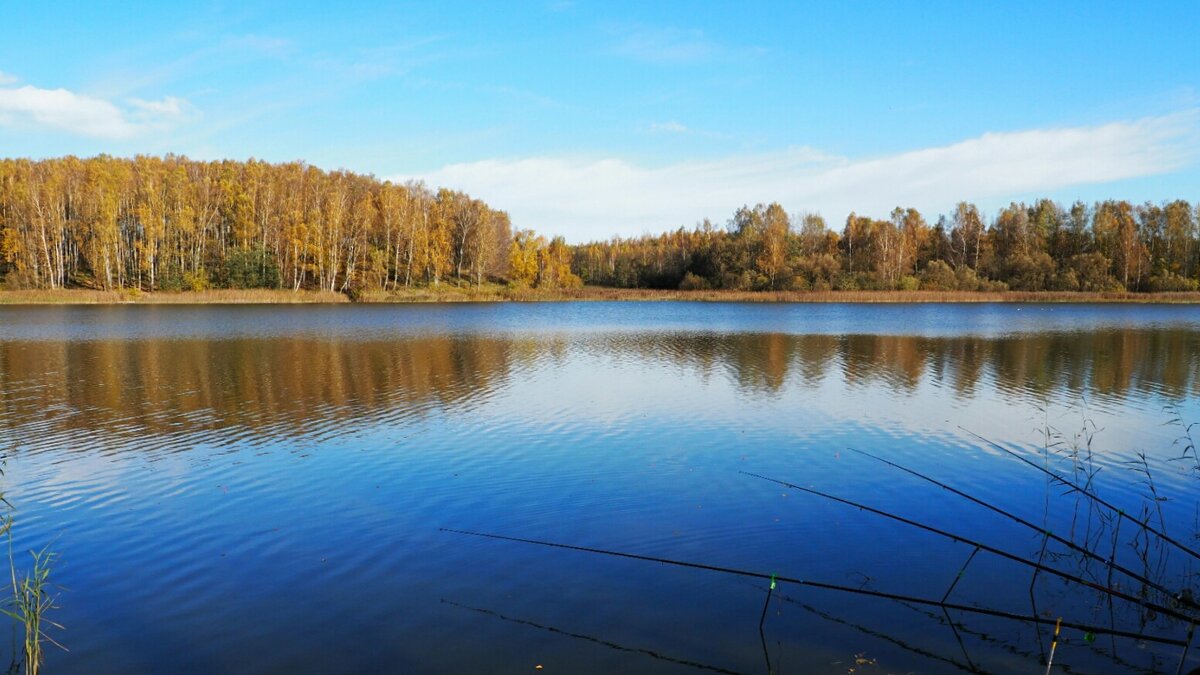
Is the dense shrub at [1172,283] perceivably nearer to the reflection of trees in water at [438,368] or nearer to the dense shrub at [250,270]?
the reflection of trees in water at [438,368]

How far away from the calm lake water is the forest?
46.4 metres

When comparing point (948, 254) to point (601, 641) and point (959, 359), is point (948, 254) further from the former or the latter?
point (601, 641)

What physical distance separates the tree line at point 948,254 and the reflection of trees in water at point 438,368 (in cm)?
4982

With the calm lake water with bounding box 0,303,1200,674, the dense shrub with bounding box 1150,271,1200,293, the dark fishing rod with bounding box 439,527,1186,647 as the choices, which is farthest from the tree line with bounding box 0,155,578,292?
the dense shrub with bounding box 1150,271,1200,293

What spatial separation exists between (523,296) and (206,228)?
29.0 metres

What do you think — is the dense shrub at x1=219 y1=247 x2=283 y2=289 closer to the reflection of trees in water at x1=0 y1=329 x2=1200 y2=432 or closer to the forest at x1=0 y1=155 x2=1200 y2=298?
the forest at x1=0 y1=155 x2=1200 y2=298

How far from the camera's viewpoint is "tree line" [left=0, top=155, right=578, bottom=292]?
60250mm

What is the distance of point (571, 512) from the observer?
852 cm

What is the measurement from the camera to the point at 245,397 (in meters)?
16.5

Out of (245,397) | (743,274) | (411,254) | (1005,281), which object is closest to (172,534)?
(245,397)

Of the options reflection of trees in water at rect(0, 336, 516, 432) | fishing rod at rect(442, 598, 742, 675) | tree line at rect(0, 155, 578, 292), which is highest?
→ tree line at rect(0, 155, 578, 292)

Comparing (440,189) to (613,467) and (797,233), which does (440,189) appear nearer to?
(797,233)

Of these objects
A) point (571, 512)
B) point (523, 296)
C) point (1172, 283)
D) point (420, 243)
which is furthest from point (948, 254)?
point (571, 512)

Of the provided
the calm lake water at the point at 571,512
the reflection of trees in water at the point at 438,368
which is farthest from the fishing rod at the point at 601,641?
the reflection of trees in water at the point at 438,368
